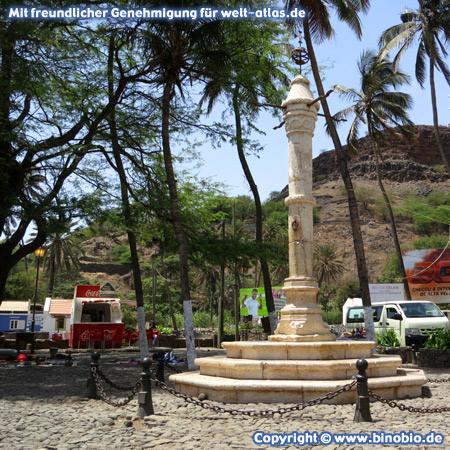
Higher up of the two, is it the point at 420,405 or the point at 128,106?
the point at 128,106

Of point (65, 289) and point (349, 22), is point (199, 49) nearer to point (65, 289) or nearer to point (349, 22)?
point (349, 22)

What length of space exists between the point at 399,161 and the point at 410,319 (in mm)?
99718

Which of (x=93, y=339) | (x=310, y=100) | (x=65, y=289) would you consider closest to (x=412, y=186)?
(x=65, y=289)

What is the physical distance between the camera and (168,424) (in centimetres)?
666

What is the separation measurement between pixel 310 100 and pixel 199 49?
560 centimetres

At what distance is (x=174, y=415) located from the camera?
7.30 m

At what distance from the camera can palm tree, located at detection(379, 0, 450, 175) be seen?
21.2 metres

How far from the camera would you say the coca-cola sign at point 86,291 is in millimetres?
24656

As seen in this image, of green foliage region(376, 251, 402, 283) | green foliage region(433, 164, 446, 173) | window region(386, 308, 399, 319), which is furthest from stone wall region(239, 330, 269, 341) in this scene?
green foliage region(433, 164, 446, 173)

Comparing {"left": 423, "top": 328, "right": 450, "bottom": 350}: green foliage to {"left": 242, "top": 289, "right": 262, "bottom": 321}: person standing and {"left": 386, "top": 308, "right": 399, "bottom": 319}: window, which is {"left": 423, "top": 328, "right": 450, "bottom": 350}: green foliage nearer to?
{"left": 386, "top": 308, "right": 399, "bottom": 319}: window

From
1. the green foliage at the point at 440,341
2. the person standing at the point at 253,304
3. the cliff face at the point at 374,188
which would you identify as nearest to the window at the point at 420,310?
the green foliage at the point at 440,341

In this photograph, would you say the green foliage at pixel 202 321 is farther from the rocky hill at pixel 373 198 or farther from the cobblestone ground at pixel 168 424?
the cobblestone ground at pixel 168 424

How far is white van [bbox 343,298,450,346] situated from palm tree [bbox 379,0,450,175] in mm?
6930

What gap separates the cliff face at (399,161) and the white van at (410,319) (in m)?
89.0
